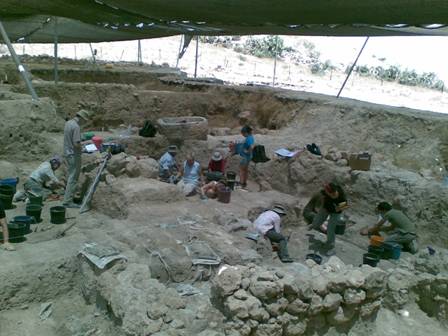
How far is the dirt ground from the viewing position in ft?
16.5

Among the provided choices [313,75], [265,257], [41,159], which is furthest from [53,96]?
[313,75]

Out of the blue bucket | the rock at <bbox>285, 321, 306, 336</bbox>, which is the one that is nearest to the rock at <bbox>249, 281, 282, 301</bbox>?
the rock at <bbox>285, 321, 306, 336</bbox>

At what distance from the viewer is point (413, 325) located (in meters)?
5.75

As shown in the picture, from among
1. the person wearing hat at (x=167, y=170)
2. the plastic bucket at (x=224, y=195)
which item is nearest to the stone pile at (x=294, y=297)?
the plastic bucket at (x=224, y=195)

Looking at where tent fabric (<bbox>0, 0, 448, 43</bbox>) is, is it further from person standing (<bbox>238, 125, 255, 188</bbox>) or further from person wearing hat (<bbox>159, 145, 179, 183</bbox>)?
person wearing hat (<bbox>159, 145, 179, 183</bbox>)

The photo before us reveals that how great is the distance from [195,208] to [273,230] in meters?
1.46

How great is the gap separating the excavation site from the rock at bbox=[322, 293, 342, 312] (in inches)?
0.8

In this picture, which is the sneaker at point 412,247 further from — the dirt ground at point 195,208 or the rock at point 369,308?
the rock at point 369,308

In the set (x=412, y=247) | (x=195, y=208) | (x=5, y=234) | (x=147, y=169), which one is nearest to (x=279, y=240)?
(x=195, y=208)

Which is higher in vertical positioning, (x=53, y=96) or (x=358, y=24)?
(x=358, y=24)

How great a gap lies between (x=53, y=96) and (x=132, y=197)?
688 centimetres

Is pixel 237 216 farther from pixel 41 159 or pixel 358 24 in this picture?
pixel 41 159

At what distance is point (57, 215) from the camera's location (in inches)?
272

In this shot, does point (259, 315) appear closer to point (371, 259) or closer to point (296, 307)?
point (296, 307)
